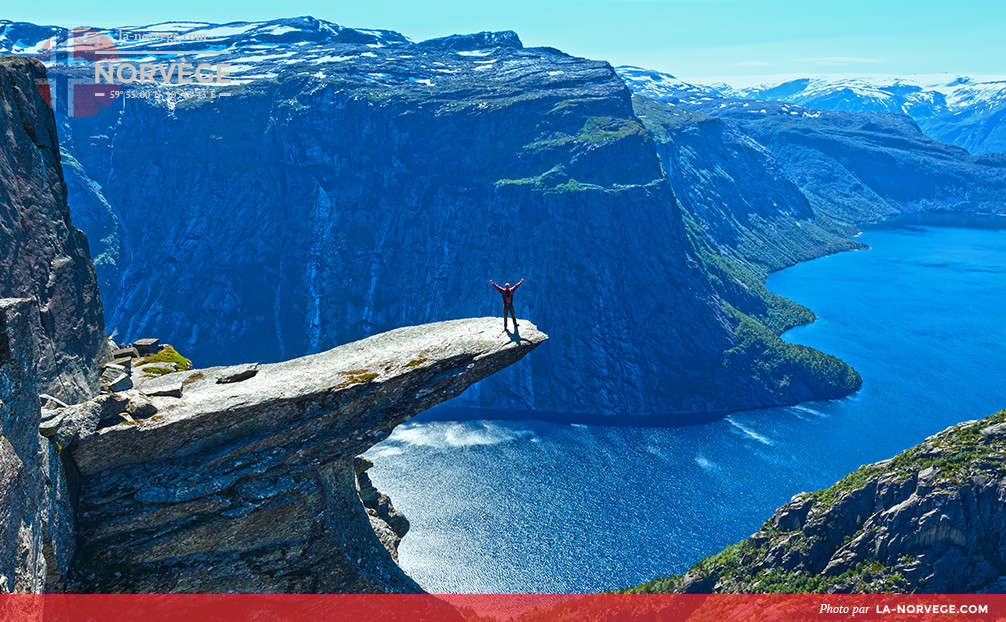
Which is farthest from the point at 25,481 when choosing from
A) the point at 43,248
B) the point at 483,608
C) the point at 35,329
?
the point at 483,608

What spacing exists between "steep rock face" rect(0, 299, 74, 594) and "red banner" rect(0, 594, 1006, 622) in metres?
1.04

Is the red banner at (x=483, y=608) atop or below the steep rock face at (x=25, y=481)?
below

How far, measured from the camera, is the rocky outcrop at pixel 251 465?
2766 centimetres

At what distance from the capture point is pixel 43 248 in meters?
30.8

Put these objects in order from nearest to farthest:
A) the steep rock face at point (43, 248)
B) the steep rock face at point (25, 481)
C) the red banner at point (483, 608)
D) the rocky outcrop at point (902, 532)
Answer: the steep rock face at point (25, 481) < the red banner at point (483, 608) < the steep rock face at point (43, 248) < the rocky outcrop at point (902, 532)

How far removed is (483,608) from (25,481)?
347ft

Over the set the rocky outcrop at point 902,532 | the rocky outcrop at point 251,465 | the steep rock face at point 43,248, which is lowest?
the rocky outcrop at point 902,532

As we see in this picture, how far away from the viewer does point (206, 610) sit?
28.8 m

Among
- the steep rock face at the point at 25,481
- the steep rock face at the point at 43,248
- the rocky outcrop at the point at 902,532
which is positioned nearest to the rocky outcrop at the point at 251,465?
the steep rock face at the point at 25,481

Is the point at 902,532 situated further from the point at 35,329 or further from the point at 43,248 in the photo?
the point at 43,248

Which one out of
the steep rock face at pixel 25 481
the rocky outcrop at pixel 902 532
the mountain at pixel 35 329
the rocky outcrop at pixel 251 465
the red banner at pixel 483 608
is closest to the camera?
the steep rock face at pixel 25 481

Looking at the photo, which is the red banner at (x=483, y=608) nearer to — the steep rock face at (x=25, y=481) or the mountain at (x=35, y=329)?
the steep rock face at (x=25, y=481)

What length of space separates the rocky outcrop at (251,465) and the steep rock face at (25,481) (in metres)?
1.40

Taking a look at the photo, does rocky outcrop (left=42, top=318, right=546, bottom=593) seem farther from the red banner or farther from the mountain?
the mountain
